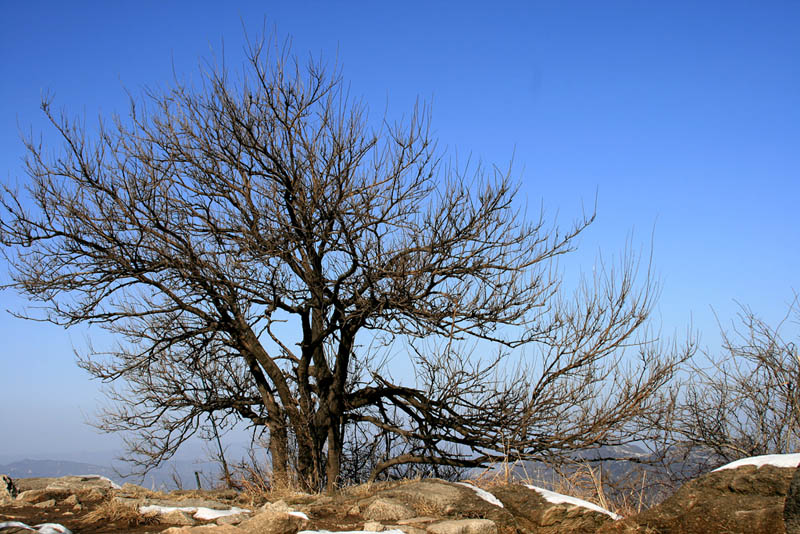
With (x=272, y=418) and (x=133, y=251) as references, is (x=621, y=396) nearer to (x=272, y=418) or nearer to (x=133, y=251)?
(x=272, y=418)

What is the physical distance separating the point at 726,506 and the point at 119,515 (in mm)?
4587

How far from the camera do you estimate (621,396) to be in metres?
9.52

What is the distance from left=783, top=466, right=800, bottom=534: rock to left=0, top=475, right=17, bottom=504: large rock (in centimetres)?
627

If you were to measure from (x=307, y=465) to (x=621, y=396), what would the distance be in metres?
5.13

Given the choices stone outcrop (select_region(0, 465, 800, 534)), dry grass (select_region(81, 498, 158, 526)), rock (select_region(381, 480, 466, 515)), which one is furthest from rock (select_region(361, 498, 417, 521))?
dry grass (select_region(81, 498, 158, 526))

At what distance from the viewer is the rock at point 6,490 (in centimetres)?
568

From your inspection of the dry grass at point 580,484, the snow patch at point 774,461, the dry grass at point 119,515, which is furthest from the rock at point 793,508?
the dry grass at point 119,515

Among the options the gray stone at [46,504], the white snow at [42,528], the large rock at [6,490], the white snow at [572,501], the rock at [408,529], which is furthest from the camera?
the large rock at [6,490]

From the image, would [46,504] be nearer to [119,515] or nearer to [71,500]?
[71,500]

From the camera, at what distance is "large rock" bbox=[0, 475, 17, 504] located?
5676mm

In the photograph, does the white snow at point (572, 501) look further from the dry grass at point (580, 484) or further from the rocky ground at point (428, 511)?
the dry grass at point (580, 484)

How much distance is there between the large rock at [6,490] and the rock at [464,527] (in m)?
4.11

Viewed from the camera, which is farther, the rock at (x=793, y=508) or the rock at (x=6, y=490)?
the rock at (x=6, y=490)

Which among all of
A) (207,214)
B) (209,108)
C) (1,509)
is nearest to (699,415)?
(207,214)
